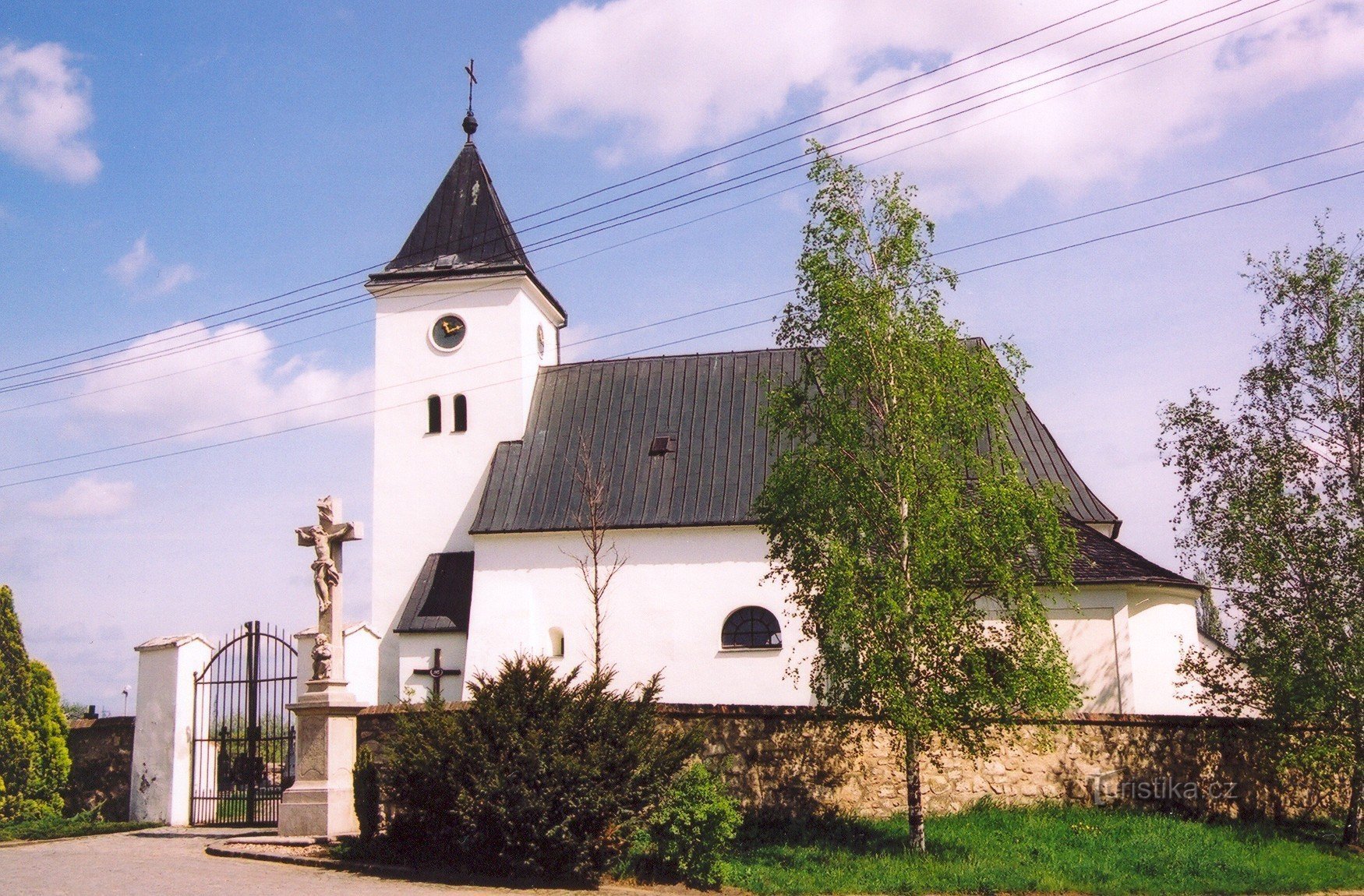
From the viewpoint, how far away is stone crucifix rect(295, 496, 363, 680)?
15.2m

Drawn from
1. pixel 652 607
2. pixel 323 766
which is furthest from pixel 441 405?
pixel 323 766

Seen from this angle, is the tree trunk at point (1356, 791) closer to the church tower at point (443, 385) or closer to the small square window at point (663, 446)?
the small square window at point (663, 446)

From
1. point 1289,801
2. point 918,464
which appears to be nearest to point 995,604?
point 1289,801

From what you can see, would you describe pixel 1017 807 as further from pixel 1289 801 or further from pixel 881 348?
pixel 881 348

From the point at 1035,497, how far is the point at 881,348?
253 cm

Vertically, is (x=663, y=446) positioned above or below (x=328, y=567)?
above

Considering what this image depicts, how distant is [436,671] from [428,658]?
→ 466 mm

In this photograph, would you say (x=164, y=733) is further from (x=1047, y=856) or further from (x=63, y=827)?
(x=1047, y=856)

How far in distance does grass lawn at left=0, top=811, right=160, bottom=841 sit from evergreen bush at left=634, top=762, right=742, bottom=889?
8283 millimetres

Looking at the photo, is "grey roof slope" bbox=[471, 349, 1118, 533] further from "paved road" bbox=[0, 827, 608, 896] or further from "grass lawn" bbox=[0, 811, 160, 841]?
"paved road" bbox=[0, 827, 608, 896]

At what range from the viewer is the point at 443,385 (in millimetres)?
29047

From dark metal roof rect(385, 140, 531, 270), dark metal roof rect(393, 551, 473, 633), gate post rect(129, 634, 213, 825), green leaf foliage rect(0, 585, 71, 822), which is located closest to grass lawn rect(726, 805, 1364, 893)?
gate post rect(129, 634, 213, 825)

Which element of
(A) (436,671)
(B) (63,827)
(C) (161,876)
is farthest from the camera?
(A) (436,671)

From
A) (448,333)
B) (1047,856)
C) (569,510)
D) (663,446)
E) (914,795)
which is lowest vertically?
(1047,856)
